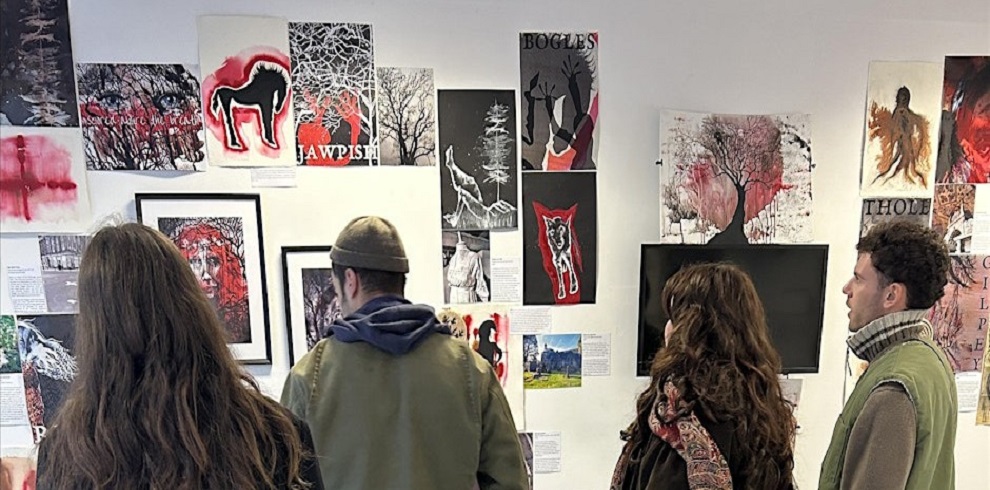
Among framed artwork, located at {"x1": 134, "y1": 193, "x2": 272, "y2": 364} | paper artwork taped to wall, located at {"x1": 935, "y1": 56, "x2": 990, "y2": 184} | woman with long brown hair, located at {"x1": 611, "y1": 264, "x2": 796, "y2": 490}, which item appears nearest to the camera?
woman with long brown hair, located at {"x1": 611, "y1": 264, "x2": 796, "y2": 490}

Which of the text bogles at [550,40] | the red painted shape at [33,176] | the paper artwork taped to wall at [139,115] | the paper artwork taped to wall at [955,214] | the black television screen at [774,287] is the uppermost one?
the text bogles at [550,40]

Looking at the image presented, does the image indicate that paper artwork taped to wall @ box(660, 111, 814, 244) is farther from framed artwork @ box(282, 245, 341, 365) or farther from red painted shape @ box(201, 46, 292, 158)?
red painted shape @ box(201, 46, 292, 158)

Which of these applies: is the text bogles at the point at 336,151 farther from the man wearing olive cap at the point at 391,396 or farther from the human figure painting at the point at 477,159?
the man wearing olive cap at the point at 391,396

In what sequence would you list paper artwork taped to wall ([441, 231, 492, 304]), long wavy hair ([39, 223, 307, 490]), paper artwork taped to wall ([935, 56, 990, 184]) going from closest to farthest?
long wavy hair ([39, 223, 307, 490]), paper artwork taped to wall ([441, 231, 492, 304]), paper artwork taped to wall ([935, 56, 990, 184])

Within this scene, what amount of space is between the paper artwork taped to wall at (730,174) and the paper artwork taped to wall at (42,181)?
1.86 meters

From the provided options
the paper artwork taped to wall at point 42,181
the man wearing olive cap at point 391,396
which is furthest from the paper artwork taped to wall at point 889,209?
the paper artwork taped to wall at point 42,181

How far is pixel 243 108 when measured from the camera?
6.10 ft

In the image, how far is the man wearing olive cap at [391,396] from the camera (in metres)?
1.43

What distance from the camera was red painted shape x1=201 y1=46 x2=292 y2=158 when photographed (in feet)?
6.05

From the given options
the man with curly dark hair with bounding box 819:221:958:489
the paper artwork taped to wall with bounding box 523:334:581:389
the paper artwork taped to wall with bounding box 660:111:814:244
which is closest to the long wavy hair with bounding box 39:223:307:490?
the paper artwork taped to wall with bounding box 523:334:581:389

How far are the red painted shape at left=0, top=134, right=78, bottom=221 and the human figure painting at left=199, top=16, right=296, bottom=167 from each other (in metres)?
0.43

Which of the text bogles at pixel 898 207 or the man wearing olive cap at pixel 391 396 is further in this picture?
the text bogles at pixel 898 207

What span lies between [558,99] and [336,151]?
2.43 ft

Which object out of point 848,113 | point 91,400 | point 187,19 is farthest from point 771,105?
point 91,400
